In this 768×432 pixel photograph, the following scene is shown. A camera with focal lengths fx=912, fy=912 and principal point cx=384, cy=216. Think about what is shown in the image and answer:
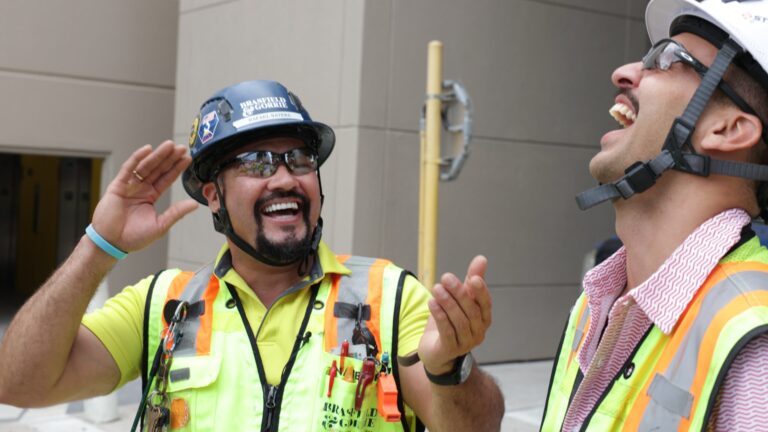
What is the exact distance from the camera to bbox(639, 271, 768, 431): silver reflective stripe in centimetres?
184

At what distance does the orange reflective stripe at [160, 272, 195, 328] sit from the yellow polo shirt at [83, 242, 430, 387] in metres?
0.09

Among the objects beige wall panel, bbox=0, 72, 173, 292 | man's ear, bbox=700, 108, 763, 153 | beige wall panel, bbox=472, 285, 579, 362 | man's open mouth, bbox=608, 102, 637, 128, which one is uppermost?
beige wall panel, bbox=0, 72, 173, 292

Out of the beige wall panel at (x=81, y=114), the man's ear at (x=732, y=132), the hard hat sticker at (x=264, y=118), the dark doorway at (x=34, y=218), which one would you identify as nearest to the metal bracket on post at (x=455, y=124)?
the hard hat sticker at (x=264, y=118)

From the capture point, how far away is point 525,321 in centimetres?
927

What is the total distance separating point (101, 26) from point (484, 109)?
4.98m

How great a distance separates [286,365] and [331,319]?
21 cm

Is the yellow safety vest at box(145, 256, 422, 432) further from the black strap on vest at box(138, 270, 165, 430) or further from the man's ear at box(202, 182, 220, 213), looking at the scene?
the man's ear at box(202, 182, 220, 213)

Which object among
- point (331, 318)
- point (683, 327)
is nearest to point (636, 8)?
point (331, 318)

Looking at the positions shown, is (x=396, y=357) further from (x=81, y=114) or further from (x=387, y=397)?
(x=81, y=114)

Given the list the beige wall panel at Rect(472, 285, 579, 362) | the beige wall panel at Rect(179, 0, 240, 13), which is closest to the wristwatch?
the beige wall panel at Rect(472, 285, 579, 362)

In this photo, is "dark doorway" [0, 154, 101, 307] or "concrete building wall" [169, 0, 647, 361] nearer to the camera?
"concrete building wall" [169, 0, 647, 361]

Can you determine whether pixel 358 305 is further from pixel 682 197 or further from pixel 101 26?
pixel 101 26

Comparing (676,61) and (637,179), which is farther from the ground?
(676,61)

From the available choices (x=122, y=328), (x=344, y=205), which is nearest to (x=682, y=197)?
(x=122, y=328)
